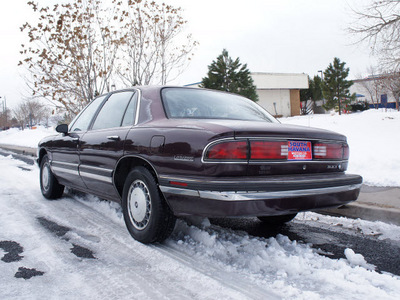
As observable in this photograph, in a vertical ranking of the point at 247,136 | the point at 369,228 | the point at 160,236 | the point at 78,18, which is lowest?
the point at 369,228

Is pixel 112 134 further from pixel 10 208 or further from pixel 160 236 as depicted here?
pixel 10 208

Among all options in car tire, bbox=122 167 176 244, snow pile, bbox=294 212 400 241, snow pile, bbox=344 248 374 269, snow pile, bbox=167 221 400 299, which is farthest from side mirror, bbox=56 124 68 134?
snow pile, bbox=344 248 374 269

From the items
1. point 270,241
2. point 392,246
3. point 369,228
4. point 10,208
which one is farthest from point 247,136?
point 10,208

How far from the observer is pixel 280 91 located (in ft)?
146

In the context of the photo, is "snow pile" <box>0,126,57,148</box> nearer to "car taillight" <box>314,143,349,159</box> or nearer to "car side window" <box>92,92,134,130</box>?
"car side window" <box>92,92,134,130</box>

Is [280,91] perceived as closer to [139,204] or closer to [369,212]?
[369,212]

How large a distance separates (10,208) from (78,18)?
9.62 meters

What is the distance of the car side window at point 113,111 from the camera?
3.60m

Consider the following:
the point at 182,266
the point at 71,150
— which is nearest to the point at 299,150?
the point at 182,266

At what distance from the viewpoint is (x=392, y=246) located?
2.99 meters

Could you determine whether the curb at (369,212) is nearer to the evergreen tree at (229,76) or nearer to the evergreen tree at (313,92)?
the evergreen tree at (229,76)

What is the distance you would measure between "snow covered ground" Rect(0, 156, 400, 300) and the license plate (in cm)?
77

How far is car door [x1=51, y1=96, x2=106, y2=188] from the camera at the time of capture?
4.12 m

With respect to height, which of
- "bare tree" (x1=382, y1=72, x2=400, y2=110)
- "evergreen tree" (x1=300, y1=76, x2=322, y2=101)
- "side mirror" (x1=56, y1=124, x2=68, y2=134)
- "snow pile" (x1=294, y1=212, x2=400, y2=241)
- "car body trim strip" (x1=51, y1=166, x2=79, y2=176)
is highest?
"evergreen tree" (x1=300, y1=76, x2=322, y2=101)
